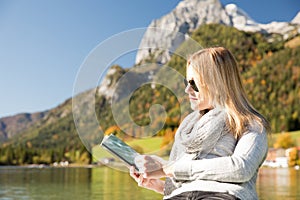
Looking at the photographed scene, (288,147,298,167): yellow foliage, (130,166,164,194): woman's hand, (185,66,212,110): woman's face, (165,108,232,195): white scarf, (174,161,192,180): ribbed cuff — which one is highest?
(185,66,212,110): woman's face

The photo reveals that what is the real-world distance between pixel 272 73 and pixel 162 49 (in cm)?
9859

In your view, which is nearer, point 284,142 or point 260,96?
point 284,142

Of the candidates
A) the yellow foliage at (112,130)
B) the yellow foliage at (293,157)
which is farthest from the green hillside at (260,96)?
the yellow foliage at (112,130)

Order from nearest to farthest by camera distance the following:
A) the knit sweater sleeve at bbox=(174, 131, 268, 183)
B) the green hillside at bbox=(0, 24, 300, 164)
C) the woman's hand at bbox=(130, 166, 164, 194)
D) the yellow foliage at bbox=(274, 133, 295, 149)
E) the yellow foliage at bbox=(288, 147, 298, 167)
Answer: the knit sweater sleeve at bbox=(174, 131, 268, 183)
the woman's hand at bbox=(130, 166, 164, 194)
the yellow foliage at bbox=(288, 147, 298, 167)
the green hillside at bbox=(0, 24, 300, 164)
the yellow foliage at bbox=(274, 133, 295, 149)

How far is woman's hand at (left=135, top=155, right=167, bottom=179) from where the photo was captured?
5.60ft

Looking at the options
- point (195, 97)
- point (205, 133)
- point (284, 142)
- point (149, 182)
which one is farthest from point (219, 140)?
point (284, 142)

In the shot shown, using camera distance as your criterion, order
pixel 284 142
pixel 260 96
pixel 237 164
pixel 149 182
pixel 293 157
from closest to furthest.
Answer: pixel 237 164, pixel 149 182, pixel 293 157, pixel 284 142, pixel 260 96

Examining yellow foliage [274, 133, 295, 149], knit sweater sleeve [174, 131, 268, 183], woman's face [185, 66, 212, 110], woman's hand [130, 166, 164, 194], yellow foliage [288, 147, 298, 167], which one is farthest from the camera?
yellow foliage [274, 133, 295, 149]

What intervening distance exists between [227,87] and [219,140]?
0.17 metres

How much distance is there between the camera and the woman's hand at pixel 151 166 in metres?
1.71

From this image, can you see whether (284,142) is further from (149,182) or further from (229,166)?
(229,166)

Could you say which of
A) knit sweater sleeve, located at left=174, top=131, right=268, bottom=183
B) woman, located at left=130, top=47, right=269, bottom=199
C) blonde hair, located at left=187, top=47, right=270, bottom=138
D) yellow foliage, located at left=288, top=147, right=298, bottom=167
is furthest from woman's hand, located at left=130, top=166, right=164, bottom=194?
yellow foliage, located at left=288, top=147, right=298, bottom=167

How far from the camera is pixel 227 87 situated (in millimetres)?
1569

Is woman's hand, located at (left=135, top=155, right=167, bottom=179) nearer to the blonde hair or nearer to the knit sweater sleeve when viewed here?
the knit sweater sleeve
